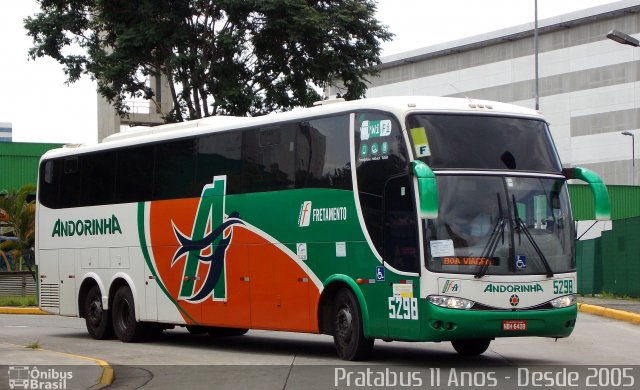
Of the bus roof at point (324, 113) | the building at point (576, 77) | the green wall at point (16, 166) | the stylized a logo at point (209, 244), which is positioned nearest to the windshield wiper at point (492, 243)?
the bus roof at point (324, 113)

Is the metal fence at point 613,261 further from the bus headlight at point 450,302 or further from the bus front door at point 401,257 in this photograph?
the bus headlight at point 450,302

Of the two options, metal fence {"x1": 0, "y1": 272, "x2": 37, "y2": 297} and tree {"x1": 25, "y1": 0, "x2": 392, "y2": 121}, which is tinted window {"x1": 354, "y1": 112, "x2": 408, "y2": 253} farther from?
metal fence {"x1": 0, "y1": 272, "x2": 37, "y2": 297}

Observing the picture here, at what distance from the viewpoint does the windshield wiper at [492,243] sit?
14.4m

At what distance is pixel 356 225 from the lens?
15.6 m

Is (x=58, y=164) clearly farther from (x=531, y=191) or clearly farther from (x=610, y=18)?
(x=610, y=18)

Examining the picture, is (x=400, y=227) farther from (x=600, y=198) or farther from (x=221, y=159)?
(x=221, y=159)

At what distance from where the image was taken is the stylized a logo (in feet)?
61.0

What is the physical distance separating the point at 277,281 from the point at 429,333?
3.64 meters

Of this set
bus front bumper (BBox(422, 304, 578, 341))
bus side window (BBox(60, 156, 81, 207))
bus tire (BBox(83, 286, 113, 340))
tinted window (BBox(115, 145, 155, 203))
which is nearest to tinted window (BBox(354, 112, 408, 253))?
bus front bumper (BBox(422, 304, 578, 341))

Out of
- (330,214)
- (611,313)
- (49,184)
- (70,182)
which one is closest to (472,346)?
(330,214)

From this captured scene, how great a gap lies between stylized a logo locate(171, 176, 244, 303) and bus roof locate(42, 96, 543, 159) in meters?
1.18

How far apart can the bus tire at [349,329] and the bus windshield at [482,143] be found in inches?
95.1

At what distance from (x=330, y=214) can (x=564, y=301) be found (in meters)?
3.50

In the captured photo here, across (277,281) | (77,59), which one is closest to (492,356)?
(277,281)
